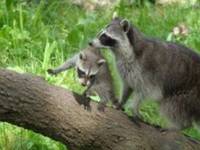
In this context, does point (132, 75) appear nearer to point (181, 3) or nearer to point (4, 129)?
point (4, 129)

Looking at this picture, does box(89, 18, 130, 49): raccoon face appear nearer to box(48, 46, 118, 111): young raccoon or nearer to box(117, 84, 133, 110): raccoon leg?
box(48, 46, 118, 111): young raccoon

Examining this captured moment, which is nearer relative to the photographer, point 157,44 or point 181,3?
point 157,44

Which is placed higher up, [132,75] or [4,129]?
[132,75]

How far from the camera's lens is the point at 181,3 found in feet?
30.7

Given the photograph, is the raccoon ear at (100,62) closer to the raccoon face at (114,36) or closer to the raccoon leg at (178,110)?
the raccoon face at (114,36)

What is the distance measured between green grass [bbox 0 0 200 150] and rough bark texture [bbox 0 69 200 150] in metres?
0.84

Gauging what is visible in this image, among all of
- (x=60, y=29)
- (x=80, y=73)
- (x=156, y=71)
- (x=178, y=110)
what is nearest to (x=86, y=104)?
(x=80, y=73)

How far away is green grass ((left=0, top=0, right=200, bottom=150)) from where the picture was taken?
7441 millimetres

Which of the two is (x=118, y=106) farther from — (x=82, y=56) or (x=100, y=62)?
(x=82, y=56)

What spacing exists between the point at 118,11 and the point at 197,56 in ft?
9.72

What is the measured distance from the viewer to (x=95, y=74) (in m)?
5.98

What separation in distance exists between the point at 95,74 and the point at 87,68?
0.08m

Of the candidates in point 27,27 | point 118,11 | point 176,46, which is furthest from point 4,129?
point 118,11

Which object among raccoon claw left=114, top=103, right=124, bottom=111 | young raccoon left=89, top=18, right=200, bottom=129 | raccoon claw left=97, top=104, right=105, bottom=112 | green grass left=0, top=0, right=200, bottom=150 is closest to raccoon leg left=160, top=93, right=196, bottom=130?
young raccoon left=89, top=18, right=200, bottom=129
